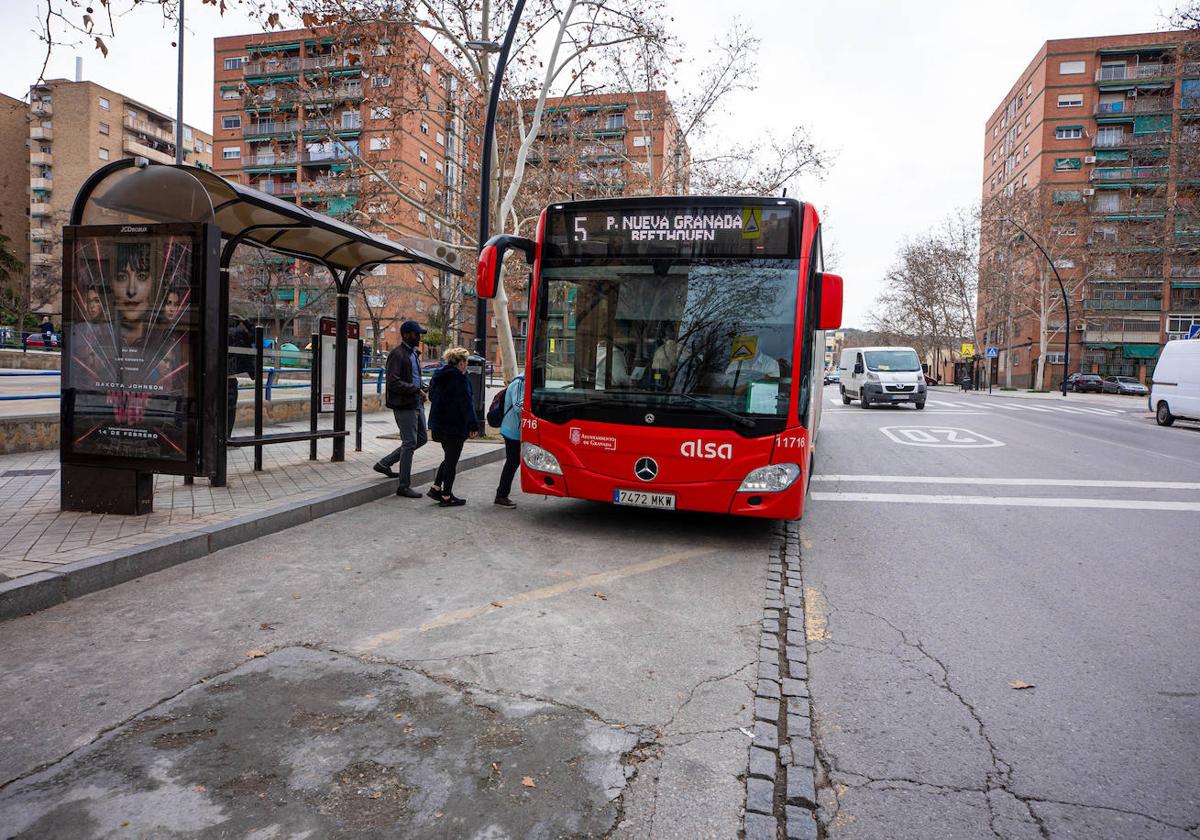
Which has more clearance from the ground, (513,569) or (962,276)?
(962,276)

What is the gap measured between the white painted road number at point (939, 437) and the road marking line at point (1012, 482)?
4038 mm

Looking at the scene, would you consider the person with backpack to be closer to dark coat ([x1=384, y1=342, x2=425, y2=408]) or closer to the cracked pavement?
dark coat ([x1=384, y1=342, x2=425, y2=408])

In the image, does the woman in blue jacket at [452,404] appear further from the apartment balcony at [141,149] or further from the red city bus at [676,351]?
the apartment balcony at [141,149]

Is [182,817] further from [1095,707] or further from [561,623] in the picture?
[1095,707]

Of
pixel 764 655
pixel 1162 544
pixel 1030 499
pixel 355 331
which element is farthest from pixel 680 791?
pixel 355 331

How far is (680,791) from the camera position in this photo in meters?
2.65

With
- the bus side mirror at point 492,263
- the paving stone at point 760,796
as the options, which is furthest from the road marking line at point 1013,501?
the paving stone at point 760,796

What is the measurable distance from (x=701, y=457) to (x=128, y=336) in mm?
4786

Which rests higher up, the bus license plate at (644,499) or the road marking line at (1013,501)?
the bus license plate at (644,499)

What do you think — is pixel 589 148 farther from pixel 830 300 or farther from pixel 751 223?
pixel 830 300

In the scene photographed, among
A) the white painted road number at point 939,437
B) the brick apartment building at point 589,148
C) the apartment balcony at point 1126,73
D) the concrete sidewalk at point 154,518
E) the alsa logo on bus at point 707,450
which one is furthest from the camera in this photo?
the apartment balcony at point 1126,73

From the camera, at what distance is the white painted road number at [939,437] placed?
14.7 m

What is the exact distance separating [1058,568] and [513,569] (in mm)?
4143

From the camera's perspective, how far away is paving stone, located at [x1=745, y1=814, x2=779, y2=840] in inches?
94.9
